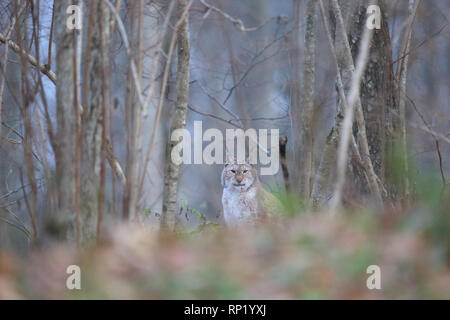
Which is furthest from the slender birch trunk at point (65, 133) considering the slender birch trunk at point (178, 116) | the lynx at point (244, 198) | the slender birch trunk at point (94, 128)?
the lynx at point (244, 198)

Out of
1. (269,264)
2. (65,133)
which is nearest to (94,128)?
(65,133)

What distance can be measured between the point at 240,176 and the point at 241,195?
219mm

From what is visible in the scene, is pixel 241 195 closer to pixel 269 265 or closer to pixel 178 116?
pixel 178 116

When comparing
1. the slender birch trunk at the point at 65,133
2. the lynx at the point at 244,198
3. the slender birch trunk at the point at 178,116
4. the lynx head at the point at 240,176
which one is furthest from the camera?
the lynx head at the point at 240,176

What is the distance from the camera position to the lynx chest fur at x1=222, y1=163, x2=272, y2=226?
20.1 ft

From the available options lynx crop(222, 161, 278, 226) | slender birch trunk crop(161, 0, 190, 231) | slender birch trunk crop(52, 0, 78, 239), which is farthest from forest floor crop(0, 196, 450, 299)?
lynx crop(222, 161, 278, 226)

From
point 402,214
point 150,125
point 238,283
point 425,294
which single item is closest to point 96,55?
point 238,283

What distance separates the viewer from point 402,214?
3.27m

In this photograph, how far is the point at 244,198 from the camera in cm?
618

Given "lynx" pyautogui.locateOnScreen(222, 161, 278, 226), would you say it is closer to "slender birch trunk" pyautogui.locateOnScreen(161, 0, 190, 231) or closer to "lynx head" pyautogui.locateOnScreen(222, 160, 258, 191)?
"lynx head" pyautogui.locateOnScreen(222, 160, 258, 191)

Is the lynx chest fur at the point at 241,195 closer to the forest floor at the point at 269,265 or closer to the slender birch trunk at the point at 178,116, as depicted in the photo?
the slender birch trunk at the point at 178,116

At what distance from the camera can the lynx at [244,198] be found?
6086mm

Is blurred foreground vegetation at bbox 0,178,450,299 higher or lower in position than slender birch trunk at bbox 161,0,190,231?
lower
